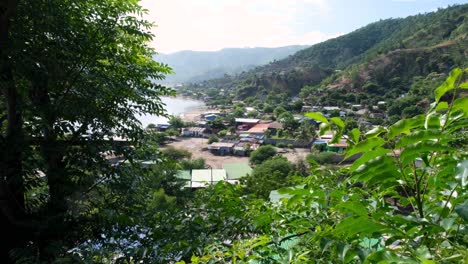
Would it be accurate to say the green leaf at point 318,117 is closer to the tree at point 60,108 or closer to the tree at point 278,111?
the tree at point 60,108

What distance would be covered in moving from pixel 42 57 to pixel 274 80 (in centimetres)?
7110

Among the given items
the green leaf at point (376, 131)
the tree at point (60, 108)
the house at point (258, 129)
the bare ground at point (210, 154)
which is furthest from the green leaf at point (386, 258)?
the house at point (258, 129)

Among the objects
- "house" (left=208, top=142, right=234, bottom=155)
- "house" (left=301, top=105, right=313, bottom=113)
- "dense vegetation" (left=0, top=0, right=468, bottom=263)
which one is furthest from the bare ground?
"dense vegetation" (left=0, top=0, right=468, bottom=263)

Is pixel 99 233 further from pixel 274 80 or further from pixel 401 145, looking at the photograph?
pixel 274 80

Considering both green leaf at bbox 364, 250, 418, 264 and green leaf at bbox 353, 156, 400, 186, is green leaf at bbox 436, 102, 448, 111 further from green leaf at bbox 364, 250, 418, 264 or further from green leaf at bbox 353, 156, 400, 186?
green leaf at bbox 364, 250, 418, 264

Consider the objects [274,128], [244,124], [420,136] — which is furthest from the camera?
[244,124]

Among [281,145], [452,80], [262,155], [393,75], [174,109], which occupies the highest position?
[452,80]

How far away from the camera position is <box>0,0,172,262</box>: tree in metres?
2.45

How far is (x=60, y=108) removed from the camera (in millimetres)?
2535

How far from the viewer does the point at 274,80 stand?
71.9 metres

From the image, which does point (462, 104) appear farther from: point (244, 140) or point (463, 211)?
point (244, 140)

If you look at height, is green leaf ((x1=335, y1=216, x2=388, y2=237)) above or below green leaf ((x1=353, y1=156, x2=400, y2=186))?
below

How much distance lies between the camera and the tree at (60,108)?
8.02 ft

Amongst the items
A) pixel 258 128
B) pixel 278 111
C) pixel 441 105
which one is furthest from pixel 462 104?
pixel 278 111
